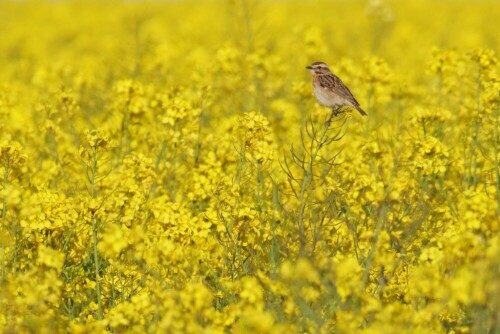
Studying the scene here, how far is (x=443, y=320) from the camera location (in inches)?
220

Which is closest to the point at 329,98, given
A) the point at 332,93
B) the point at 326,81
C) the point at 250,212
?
the point at 332,93

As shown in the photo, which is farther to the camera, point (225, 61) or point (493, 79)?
point (225, 61)

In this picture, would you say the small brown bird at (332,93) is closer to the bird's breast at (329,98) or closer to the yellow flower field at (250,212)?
the bird's breast at (329,98)

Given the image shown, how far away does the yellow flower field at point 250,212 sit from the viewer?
15.4ft

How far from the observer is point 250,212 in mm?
6105

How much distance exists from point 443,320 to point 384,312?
1.34 meters

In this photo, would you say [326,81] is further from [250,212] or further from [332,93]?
[250,212]

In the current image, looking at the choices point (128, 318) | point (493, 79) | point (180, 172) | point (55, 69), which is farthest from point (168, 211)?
point (55, 69)

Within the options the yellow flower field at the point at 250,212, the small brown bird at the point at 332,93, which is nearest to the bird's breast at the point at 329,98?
the small brown bird at the point at 332,93

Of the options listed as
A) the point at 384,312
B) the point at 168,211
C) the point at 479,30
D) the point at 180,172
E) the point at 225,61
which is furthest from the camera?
the point at 479,30

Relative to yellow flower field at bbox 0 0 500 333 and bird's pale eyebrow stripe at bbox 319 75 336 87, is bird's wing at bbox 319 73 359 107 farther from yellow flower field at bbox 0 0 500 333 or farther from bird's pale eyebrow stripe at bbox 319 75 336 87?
yellow flower field at bbox 0 0 500 333

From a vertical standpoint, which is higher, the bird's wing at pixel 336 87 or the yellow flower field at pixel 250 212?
the bird's wing at pixel 336 87

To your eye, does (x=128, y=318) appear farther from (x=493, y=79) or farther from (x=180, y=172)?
(x=493, y=79)

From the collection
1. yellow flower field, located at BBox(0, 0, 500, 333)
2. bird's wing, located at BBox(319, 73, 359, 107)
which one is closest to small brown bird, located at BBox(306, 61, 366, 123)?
bird's wing, located at BBox(319, 73, 359, 107)
